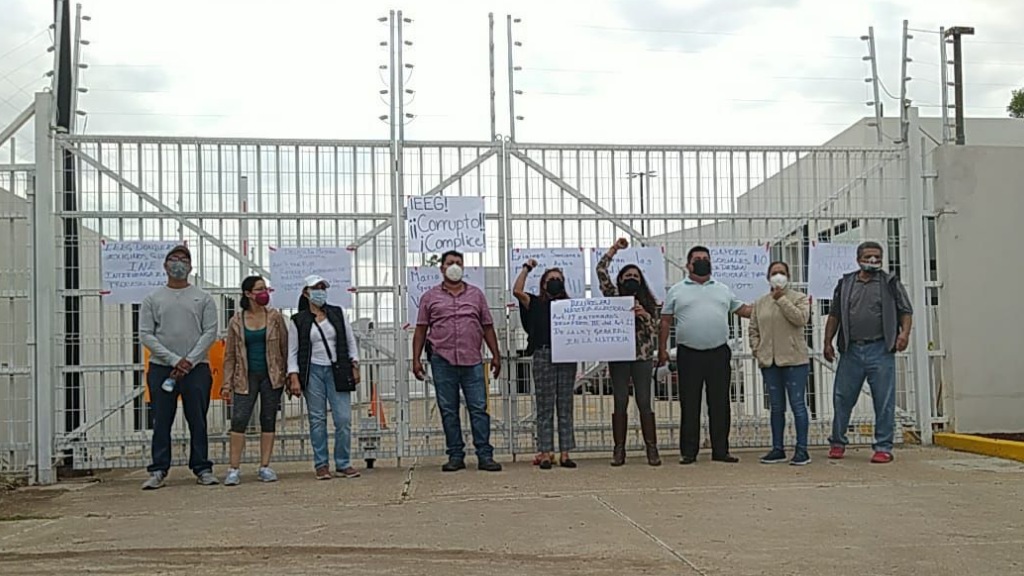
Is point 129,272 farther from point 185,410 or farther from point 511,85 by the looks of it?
point 511,85

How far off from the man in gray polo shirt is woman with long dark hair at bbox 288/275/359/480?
4150 millimetres

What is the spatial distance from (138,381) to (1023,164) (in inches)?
335

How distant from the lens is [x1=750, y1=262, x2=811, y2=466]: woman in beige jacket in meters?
9.14

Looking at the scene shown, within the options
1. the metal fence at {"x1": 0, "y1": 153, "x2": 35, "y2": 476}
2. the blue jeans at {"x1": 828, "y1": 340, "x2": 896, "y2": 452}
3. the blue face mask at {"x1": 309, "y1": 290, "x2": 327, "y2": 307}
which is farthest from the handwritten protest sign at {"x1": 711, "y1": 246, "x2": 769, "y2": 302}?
the metal fence at {"x1": 0, "y1": 153, "x2": 35, "y2": 476}

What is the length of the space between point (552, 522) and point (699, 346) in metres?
3.10

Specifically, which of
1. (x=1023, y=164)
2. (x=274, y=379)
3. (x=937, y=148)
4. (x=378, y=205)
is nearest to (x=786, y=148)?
(x=937, y=148)

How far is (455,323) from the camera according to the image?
28.9 feet

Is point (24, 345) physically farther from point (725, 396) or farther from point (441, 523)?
point (725, 396)

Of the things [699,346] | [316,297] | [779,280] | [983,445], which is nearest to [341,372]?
[316,297]

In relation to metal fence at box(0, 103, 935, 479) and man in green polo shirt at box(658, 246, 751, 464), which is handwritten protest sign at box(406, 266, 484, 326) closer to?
metal fence at box(0, 103, 935, 479)

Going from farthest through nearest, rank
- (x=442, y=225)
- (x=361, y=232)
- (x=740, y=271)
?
(x=740, y=271) → (x=361, y=232) → (x=442, y=225)

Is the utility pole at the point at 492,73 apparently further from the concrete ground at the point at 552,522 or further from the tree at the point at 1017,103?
the tree at the point at 1017,103

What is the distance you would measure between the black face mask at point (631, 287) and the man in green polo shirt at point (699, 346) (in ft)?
0.97

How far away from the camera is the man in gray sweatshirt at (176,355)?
8.35 m
